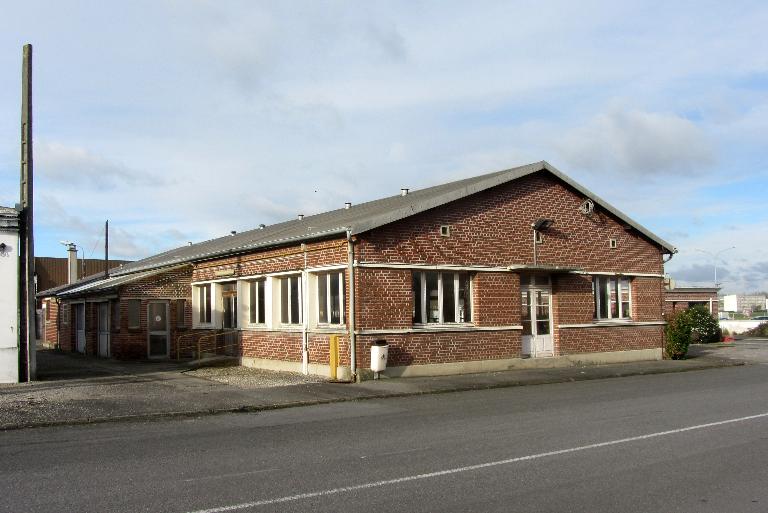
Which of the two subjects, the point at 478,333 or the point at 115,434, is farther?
the point at 478,333

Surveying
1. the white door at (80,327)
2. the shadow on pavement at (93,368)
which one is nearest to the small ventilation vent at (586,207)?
the shadow on pavement at (93,368)

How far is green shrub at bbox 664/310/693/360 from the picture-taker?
24484 millimetres

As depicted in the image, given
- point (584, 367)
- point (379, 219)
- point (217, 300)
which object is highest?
point (379, 219)

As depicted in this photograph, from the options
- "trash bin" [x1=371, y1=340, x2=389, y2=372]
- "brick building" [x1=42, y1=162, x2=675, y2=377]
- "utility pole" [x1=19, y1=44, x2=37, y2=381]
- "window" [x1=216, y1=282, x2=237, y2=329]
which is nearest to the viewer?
"trash bin" [x1=371, y1=340, x2=389, y2=372]

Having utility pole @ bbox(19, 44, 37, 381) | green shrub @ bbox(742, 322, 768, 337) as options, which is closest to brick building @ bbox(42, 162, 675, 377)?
utility pole @ bbox(19, 44, 37, 381)

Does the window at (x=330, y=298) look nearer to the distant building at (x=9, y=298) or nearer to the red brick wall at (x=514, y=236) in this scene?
the red brick wall at (x=514, y=236)

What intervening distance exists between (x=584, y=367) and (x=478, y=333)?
4.00 m

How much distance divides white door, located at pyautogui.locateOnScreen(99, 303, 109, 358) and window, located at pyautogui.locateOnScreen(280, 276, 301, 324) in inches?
380

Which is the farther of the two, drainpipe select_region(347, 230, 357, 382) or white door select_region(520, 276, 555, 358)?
white door select_region(520, 276, 555, 358)

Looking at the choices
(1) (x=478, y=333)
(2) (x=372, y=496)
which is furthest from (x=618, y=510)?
(1) (x=478, y=333)

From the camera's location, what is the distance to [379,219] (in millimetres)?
17438

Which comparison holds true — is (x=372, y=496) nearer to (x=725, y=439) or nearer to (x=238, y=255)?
(x=725, y=439)

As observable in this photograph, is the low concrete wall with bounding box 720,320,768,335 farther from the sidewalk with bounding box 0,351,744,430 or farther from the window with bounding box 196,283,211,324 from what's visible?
the window with bounding box 196,283,211,324

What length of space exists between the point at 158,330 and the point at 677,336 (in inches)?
702
